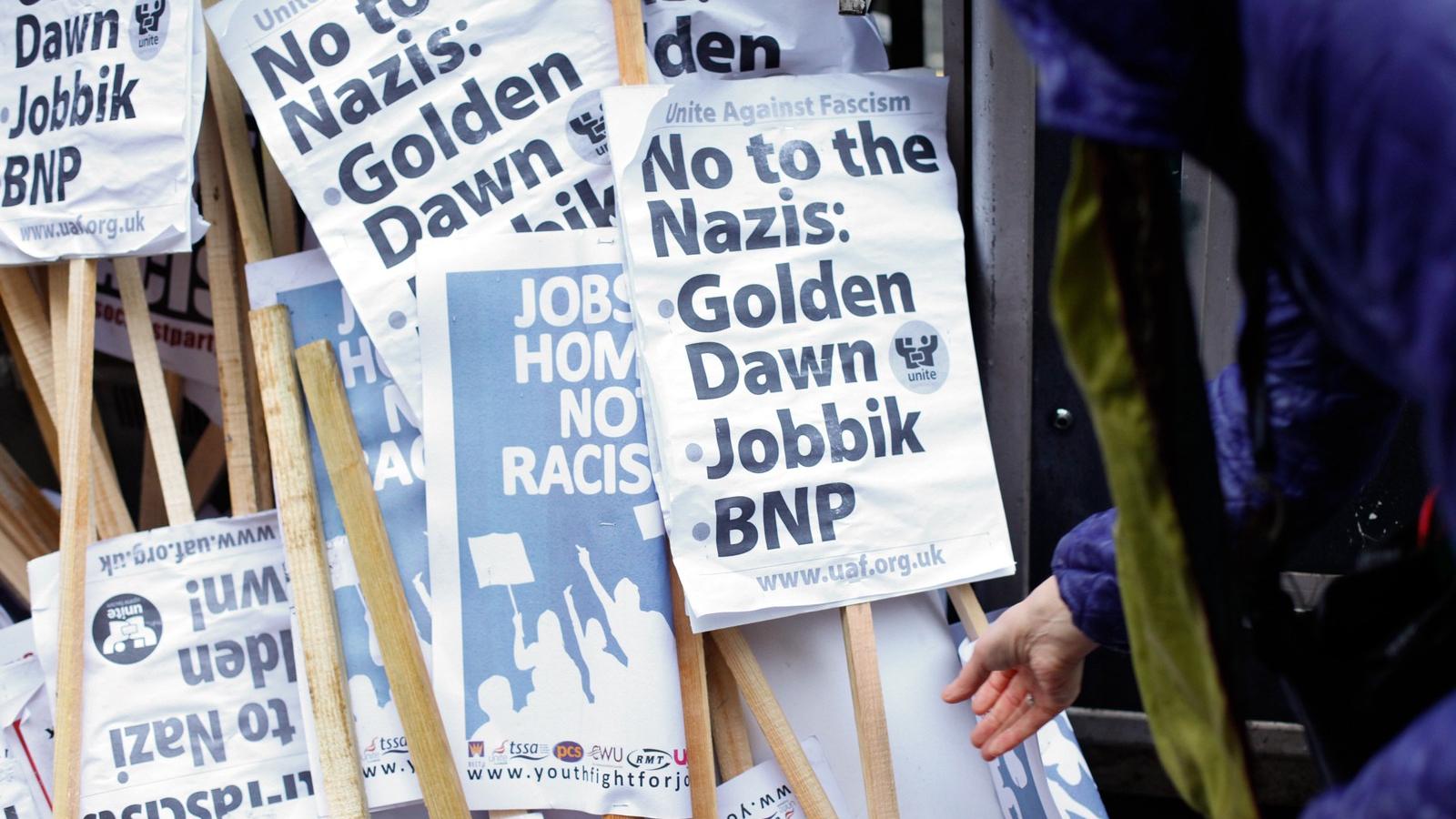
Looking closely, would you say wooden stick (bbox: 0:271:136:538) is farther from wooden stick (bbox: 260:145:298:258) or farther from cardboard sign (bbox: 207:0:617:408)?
cardboard sign (bbox: 207:0:617:408)

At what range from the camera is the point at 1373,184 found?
1.86 ft

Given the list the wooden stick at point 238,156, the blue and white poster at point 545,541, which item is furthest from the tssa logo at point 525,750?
the wooden stick at point 238,156

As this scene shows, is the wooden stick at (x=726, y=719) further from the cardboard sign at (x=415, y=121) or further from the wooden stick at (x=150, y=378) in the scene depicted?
the wooden stick at (x=150, y=378)

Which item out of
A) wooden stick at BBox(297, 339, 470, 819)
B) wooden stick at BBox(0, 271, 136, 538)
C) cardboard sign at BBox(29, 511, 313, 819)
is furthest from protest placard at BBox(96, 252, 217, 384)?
wooden stick at BBox(297, 339, 470, 819)

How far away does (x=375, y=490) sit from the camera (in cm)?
194

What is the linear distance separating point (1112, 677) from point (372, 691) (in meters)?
1.39

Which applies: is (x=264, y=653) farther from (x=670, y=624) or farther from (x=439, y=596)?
(x=670, y=624)

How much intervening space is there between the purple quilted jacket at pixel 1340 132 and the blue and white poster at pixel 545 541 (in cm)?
116

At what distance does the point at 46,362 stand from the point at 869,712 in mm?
1559

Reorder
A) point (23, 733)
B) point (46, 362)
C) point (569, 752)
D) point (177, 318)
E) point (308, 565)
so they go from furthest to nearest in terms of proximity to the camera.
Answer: point (177, 318)
point (46, 362)
point (23, 733)
point (308, 565)
point (569, 752)

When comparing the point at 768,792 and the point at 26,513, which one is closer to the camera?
the point at 768,792

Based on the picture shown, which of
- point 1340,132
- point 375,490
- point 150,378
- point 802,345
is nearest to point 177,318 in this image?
point 150,378

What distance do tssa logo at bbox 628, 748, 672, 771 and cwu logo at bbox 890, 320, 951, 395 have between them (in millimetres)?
671

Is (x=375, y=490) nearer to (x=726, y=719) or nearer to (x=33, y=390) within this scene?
(x=726, y=719)
